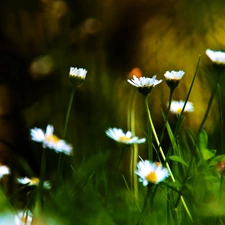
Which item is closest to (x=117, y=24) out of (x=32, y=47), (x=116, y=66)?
(x=116, y=66)

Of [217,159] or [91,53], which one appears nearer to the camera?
[217,159]

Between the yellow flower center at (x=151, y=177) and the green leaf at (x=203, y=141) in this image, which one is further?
the green leaf at (x=203, y=141)

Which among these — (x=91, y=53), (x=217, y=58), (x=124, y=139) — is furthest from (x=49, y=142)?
(x=91, y=53)

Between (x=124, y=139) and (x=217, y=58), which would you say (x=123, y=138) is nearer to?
(x=124, y=139)

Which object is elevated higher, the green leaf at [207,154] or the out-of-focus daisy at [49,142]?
the green leaf at [207,154]

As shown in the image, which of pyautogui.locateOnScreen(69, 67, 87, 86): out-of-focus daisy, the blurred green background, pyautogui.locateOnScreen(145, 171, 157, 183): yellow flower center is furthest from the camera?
the blurred green background

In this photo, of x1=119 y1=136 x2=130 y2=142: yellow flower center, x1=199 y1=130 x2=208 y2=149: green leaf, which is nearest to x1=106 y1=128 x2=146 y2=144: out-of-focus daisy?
x1=119 y1=136 x2=130 y2=142: yellow flower center

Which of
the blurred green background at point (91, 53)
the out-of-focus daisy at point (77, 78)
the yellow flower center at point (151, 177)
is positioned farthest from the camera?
the blurred green background at point (91, 53)

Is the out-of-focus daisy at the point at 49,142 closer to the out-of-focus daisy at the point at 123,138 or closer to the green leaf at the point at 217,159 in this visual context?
the out-of-focus daisy at the point at 123,138

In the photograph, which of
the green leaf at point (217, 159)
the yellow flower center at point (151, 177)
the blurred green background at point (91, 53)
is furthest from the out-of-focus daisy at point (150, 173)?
the blurred green background at point (91, 53)

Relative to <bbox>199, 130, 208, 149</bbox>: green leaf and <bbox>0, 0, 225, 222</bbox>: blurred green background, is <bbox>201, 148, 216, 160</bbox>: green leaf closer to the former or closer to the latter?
<bbox>199, 130, 208, 149</bbox>: green leaf

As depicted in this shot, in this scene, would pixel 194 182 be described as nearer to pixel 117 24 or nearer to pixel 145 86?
pixel 145 86
